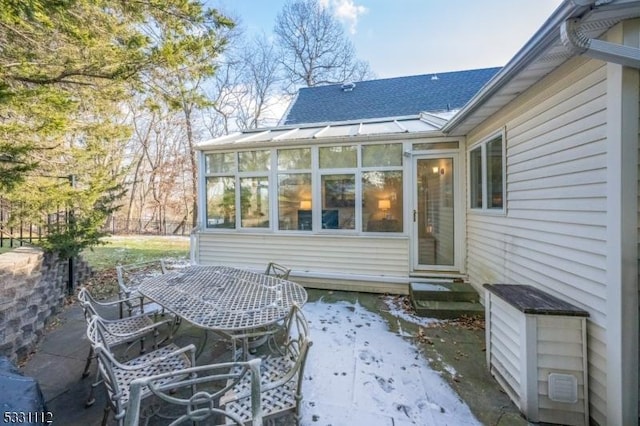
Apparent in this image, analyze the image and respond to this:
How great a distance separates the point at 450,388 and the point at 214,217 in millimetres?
5177

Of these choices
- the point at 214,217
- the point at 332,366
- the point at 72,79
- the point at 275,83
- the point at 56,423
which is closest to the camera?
the point at 56,423

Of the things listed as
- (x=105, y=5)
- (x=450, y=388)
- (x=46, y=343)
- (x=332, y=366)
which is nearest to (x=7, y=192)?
(x=46, y=343)

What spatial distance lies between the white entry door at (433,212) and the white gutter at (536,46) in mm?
1749

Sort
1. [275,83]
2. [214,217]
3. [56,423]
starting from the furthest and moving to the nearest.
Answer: [275,83] < [214,217] < [56,423]

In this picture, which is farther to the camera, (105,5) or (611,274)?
(105,5)

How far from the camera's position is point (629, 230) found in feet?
5.88

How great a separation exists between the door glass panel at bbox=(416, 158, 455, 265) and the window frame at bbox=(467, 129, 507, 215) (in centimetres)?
34

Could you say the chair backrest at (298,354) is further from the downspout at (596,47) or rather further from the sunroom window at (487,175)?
the sunroom window at (487,175)

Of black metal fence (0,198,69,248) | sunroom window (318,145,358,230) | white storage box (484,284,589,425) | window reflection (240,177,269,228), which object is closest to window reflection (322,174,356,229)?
sunroom window (318,145,358,230)

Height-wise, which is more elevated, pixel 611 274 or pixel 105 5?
pixel 105 5

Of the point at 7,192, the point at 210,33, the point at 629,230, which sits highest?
the point at 210,33

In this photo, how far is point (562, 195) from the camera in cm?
250

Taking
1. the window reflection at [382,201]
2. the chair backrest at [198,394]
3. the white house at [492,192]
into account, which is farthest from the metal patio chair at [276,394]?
the window reflection at [382,201]

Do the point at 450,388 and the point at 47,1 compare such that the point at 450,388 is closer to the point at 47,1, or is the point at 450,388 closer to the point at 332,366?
the point at 332,366
